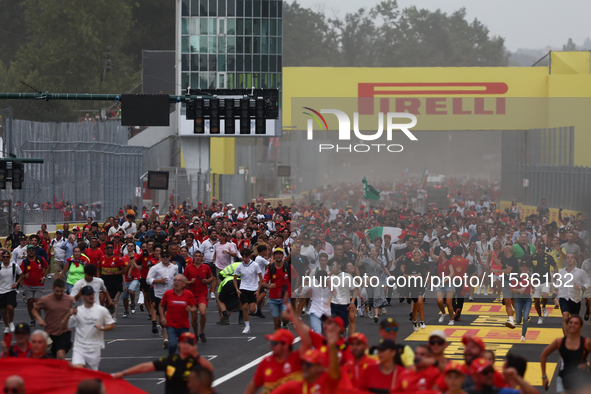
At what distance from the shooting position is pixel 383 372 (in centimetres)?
879

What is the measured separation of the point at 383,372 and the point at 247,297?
950 cm

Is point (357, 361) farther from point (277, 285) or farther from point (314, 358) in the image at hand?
point (277, 285)

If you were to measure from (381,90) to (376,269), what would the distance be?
596cm

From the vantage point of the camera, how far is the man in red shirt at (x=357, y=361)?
29.2 feet

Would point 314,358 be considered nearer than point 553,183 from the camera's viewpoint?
Yes

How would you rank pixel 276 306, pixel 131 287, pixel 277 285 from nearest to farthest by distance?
pixel 276 306, pixel 277 285, pixel 131 287

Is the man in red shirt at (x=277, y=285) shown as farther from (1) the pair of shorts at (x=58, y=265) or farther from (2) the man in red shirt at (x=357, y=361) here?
(1) the pair of shorts at (x=58, y=265)

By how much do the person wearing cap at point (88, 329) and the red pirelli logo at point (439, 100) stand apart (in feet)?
42.9

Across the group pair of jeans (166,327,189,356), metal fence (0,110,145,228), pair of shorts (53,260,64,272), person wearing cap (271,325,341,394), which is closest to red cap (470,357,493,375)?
person wearing cap (271,325,341,394)

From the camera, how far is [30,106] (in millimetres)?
72688

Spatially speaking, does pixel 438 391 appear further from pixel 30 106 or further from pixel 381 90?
pixel 30 106

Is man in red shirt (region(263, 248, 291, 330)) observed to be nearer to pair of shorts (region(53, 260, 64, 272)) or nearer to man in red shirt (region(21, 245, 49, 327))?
man in red shirt (region(21, 245, 49, 327))

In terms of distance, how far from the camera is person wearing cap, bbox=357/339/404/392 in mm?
8703

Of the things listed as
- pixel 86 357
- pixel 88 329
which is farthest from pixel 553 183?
pixel 86 357
